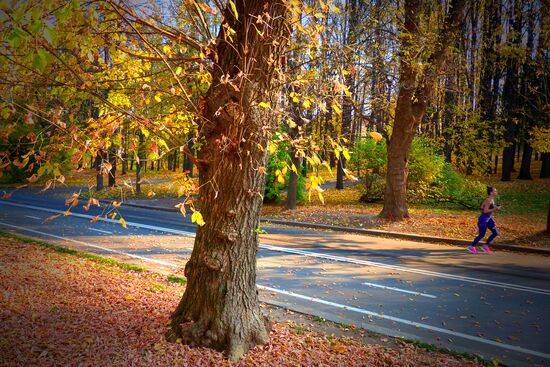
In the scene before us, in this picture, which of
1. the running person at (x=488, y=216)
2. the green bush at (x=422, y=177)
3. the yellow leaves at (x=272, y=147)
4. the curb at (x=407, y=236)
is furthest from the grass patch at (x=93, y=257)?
the green bush at (x=422, y=177)

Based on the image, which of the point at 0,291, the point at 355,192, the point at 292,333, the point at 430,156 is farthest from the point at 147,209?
the point at 292,333

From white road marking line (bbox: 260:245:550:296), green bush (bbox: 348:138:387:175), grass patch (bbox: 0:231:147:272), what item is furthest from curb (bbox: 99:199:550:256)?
grass patch (bbox: 0:231:147:272)

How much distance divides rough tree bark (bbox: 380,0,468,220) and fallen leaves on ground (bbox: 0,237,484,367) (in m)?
11.6

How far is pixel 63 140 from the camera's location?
13.8ft

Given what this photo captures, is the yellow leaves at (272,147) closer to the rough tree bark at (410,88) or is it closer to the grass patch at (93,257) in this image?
the grass patch at (93,257)

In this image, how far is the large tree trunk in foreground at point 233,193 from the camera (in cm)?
449

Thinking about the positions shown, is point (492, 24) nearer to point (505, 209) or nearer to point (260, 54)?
point (505, 209)

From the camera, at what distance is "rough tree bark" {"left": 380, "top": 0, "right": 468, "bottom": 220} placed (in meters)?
14.9

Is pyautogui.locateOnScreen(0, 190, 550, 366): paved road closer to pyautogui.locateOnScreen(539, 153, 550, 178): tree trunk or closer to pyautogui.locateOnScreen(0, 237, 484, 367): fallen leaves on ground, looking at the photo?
pyautogui.locateOnScreen(0, 237, 484, 367): fallen leaves on ground

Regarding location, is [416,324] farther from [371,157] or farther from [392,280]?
[371,157]

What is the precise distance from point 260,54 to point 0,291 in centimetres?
468

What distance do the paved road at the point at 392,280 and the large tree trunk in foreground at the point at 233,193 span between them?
2.17 meters

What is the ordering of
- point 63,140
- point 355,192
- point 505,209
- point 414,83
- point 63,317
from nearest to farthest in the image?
point 63,140 → point 63,317 → point 414,83 → point 505,209 → point 355,192

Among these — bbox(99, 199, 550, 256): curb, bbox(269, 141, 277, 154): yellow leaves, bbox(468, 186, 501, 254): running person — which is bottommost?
bbox(99, 199, 550, 256): curb
